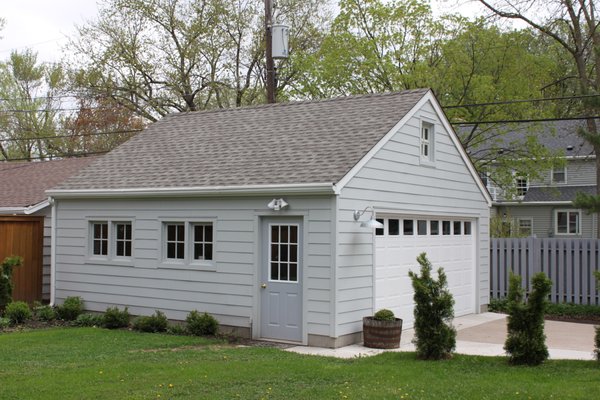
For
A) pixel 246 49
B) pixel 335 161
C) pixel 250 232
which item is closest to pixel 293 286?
pixel 250 232

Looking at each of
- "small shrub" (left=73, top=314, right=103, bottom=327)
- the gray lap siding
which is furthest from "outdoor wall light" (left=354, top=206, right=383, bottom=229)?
"small shrub" (left=73, top=314, right=103, bottom=327)

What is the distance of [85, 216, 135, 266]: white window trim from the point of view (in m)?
14.4

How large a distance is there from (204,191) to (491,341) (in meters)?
5.73

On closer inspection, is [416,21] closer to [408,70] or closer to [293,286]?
[408,70]

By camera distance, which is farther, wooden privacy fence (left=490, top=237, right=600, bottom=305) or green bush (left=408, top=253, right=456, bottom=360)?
wooden privacy fence (left=490, top=237, right=600, bottom=305)

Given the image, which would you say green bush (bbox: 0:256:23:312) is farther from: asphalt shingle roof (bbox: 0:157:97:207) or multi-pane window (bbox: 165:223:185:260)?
multi-pane window (bbox: 165:223:185:260)

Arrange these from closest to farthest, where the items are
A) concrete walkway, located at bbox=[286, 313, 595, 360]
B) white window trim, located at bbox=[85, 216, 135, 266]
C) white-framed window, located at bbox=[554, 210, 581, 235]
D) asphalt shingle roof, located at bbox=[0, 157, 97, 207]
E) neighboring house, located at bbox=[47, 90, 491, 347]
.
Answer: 1. concrete walkway, located at bbox=[286, 313, 595, 360]
2. neighboring house, located at bbox=[47, 90, 491, 347]
3. white window trim, located at bbox=[85, 216, 135, 266]
4. asphalt shingle roof, located at bbox=[0, 157, 97, 207]
5. white-framed window, located at bbox=[554, 210, 581, 235]

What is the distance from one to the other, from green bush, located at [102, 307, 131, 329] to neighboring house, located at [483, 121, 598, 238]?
2386 cm

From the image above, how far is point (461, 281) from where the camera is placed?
1593 centimetres

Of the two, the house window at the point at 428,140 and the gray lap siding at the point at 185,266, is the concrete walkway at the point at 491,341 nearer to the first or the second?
the gray lap siding at the point at 185,266

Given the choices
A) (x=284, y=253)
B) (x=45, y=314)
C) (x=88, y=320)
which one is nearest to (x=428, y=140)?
(x=284, y=253)

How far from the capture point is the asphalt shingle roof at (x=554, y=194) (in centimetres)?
3397

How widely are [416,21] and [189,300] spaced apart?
54.6 ft

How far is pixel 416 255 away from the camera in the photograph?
14.1 m
